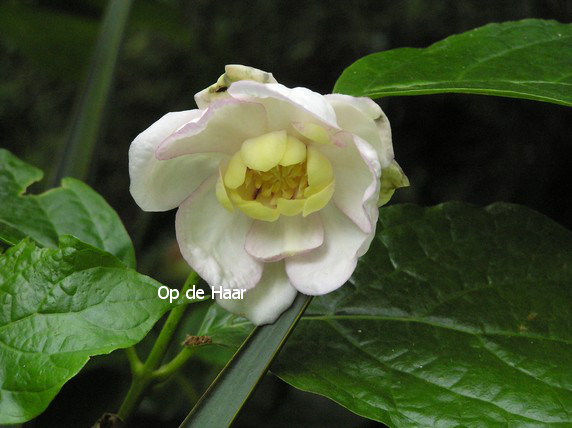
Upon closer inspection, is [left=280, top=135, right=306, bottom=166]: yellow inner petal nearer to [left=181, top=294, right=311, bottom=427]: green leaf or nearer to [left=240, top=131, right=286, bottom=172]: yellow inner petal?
[left=240, top=131, right=286, bottom=172]: yellow inner petal

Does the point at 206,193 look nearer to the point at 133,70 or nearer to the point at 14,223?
the point at 14,223

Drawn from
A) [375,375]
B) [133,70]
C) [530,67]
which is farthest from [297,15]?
[375,375]

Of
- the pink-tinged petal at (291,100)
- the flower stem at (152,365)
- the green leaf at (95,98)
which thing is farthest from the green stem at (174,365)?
the green leaf at (95,98)

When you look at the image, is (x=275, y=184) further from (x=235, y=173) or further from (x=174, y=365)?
(x=174, y=365)

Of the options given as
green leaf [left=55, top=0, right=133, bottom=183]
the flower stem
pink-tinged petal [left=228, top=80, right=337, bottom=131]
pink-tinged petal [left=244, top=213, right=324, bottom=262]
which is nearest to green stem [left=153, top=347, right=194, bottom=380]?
the flower stem

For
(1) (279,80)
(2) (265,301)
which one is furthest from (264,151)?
(1) (279,80)

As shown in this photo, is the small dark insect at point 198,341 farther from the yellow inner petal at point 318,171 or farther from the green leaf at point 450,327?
the yellow inner petal at point 318,171
